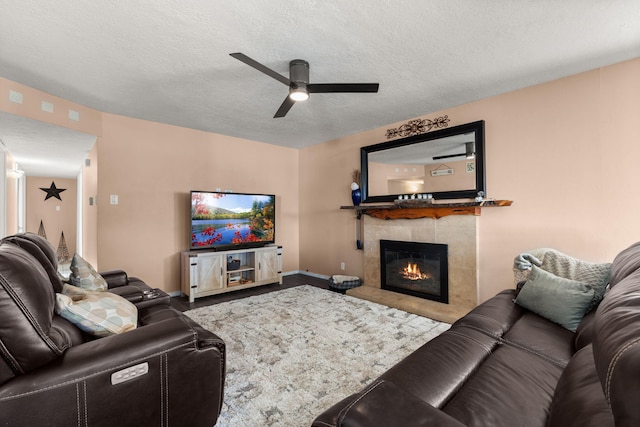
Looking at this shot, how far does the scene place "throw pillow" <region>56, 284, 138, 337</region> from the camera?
4.46ft

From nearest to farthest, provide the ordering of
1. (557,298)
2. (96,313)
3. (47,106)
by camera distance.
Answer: (96,313)
(557,298)
(47,106)

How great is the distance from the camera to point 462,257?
11.1 ft

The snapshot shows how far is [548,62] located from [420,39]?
1282 millimetres

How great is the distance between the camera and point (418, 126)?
151 inches

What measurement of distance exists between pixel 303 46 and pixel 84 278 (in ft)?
7.96

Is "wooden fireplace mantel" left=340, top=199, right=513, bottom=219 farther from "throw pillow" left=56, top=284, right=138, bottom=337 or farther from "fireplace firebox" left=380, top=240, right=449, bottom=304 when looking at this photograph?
"throw pillow" left=56, top=284, right=138, bottom=337

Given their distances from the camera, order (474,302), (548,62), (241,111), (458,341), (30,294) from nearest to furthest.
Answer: (30,294) → (458,341) → (548,62) → (474,302) → (241,111)

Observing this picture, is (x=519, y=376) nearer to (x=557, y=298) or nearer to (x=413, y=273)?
(x=557, y=298)

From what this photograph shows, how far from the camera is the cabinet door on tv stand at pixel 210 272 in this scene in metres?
3.88

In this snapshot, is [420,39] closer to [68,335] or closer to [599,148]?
[599,148]

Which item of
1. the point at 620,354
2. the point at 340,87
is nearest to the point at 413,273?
the point at 340,87

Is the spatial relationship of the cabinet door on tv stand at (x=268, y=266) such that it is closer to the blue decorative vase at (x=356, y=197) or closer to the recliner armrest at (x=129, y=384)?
the blue decorative vase at (x=356, y=197)

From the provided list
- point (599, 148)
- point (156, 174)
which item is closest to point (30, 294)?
point (156, 174)

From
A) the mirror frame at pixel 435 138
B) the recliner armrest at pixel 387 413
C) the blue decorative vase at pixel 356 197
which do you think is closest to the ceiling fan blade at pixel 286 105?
the mirror frame at pixel 435 138
